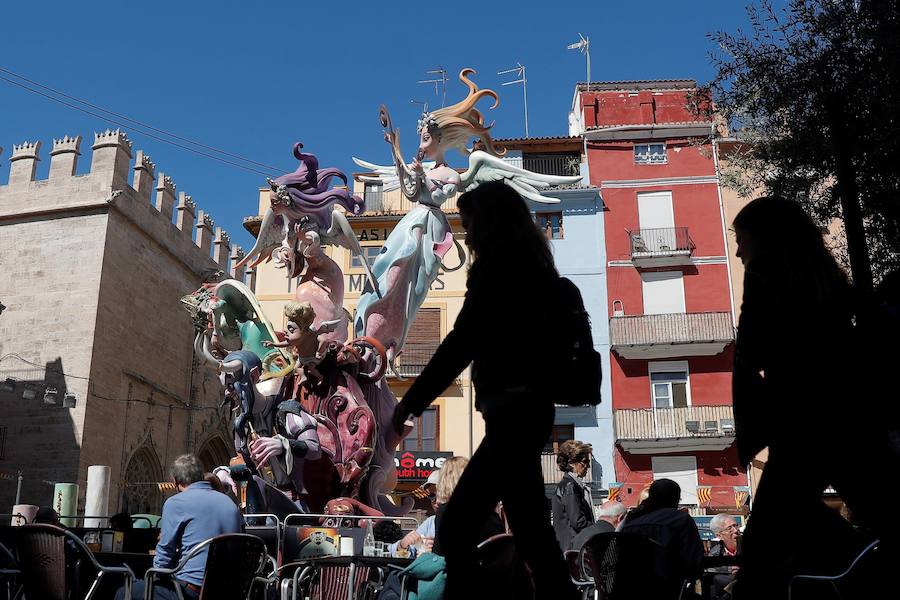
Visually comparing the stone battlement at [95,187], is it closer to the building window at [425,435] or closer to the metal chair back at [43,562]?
the building window at [425,435]

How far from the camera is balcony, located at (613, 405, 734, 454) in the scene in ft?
94.1

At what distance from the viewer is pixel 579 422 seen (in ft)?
98.5

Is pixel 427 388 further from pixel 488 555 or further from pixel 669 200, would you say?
pixel 669 200

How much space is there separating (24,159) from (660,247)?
21.9 metres

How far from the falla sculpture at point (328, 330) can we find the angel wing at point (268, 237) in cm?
1

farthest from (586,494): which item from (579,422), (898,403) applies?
(579,422)

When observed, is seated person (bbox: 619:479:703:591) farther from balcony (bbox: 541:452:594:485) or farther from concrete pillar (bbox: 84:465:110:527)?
balcony (bbox: 541:452:594:485)

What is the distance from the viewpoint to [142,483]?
103 feet

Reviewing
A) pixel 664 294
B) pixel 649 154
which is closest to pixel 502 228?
pixel 664 294

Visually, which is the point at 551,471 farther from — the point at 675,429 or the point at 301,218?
the point at 301,218

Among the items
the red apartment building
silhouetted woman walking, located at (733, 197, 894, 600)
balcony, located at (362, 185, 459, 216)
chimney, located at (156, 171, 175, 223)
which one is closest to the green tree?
silhouetted woman walking, located at (733, 197, 894, 600)

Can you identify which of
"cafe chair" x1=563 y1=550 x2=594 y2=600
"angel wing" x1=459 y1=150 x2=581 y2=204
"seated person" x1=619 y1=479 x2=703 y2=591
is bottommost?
"cafe chair" x1=563 y1=550 x2=594 y2=600

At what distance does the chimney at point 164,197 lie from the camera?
113 ft

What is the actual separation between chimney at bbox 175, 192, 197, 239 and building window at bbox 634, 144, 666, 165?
55.2 feet
